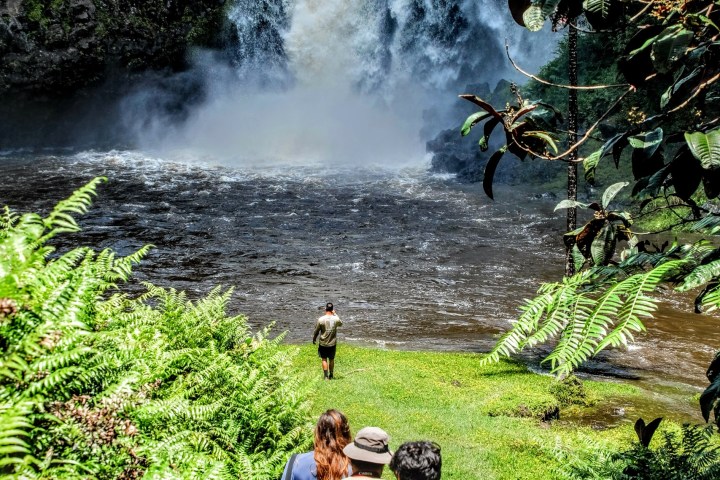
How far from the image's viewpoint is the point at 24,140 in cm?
4906

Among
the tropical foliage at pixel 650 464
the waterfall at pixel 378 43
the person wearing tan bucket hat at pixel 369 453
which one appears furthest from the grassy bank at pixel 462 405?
the waterfall at pixel 378 43

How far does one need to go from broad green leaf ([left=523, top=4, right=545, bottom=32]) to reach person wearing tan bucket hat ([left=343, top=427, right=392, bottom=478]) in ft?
9.25

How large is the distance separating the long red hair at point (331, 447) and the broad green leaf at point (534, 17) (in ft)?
10.9

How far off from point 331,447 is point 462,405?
8.11m

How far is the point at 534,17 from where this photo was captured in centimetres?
351

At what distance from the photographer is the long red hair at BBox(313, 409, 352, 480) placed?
505 centimetres

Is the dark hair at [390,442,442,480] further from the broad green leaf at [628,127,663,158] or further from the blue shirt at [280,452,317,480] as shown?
the broad green leaf at [628,127,663,158]

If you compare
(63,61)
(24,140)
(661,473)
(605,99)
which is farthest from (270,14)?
(661,473)

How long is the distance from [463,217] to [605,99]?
11690 mm

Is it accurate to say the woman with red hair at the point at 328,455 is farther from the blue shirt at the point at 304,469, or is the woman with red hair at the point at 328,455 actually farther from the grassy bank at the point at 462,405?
the grassy bank at the point at 462,405

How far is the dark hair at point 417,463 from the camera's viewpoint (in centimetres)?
407

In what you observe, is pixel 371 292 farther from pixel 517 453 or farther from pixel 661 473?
pixel 661 473

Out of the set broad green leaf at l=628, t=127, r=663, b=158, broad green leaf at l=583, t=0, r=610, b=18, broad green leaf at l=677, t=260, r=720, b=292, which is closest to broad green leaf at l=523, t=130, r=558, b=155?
broad green leaf at l=628, t=127, r=663, b=158

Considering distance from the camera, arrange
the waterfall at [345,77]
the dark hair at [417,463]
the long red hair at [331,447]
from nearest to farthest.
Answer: the dark hair at [417,463] → the long red hair at [331,447] → the waterfall at [345,77]
